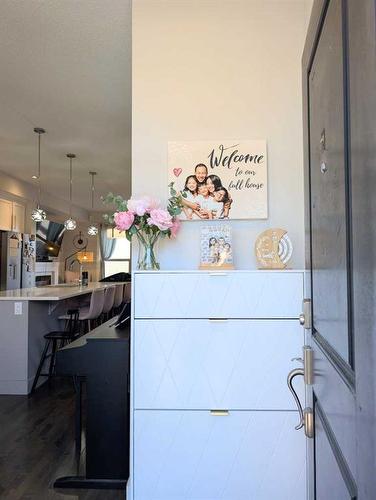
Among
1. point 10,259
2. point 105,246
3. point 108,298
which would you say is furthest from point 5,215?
point 105,246

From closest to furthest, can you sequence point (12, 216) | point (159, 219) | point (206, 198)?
point (159, 219)
point (206, 198)
point (12, 216)

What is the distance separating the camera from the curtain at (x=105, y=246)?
36.9ft

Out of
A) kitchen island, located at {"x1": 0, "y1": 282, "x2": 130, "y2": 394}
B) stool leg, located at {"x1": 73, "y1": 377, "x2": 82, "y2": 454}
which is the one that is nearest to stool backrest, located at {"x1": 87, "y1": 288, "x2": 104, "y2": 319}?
kitchen island, located at {"x1": 0, "y1": 282, "x2": 130, "y2": 394}

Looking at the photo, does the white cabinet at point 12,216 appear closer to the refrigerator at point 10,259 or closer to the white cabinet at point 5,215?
the white cabinet at point 5,215

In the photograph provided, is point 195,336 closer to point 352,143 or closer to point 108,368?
point 108,368

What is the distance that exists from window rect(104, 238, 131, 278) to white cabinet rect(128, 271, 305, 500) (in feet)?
31.9

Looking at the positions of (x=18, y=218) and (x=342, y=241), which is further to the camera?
(x=18, y=218)

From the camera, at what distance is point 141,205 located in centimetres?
196

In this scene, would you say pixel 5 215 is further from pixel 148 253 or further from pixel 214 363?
pixel 214 363

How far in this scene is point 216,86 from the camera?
219 cm

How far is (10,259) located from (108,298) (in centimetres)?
208

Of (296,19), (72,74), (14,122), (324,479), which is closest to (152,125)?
(296,19)

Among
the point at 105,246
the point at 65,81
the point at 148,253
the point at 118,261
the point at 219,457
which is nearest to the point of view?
the point at 219,457

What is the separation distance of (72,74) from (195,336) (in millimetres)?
2458
